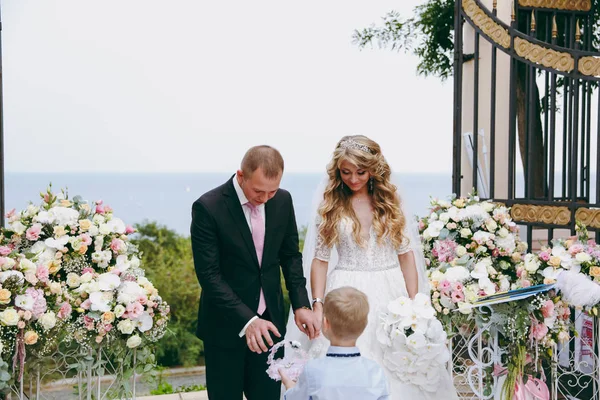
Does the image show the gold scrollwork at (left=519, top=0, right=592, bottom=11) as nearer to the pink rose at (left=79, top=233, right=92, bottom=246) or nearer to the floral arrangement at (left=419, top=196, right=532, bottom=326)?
the floral arrangement at (left=419, top=196, right=532, bottom=326)

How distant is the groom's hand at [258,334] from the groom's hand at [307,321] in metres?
0.30

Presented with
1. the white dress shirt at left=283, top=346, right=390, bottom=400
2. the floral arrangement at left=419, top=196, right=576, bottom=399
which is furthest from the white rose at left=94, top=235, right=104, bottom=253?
the floral arrangement at left=419, top=196, right=576, bottom=399

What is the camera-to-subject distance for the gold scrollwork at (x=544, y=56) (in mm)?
4289

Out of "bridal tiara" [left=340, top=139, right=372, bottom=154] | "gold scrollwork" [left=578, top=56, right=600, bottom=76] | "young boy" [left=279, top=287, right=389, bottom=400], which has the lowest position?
"young boy" [left=279, top=287, right=389, bottom=400]

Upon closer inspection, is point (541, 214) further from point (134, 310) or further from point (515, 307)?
point (134, 310)

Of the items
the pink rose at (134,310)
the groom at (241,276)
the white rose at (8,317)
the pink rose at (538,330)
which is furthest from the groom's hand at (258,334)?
the pink rose at (538,330)

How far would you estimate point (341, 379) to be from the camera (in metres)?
2.32

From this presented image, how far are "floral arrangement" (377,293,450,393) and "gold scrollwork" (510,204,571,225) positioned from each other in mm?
1888

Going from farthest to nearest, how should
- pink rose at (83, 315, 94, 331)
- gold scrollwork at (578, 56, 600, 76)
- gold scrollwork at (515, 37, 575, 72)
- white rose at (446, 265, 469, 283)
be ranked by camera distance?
gold scrollwork at (515, 37, 575, 72) → gold scrollwork at (578, 56, 600, 76) → white rose at (446, 265, 469, 283) → pink rose at (83, 315, 94, 331)

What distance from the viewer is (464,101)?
6.58m

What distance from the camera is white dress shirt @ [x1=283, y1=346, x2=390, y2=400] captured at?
231 centimetres

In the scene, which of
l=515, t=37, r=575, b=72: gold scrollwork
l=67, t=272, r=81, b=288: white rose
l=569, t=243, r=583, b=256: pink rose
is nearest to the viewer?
l=67, t=272, r=81, b=288: white rose

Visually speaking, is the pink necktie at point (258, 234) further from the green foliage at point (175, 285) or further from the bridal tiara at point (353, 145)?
the green foliage at point (175, 285)

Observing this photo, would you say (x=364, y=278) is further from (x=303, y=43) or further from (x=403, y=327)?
(x=303, y=43)
